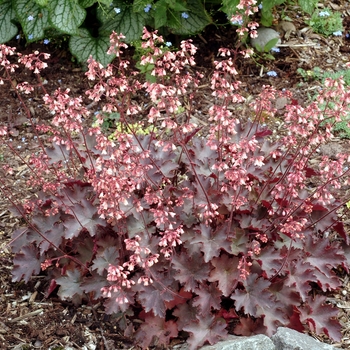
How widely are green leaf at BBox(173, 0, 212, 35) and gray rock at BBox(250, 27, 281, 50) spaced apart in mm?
514

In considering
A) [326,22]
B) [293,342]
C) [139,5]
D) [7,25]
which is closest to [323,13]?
[326,22]

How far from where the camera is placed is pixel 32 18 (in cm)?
462

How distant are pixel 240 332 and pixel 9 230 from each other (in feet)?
5.43

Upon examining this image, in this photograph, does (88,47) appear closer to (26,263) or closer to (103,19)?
(103,19)

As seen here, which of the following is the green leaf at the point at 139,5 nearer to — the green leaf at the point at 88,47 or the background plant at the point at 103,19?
the background plant at the point at 103,19

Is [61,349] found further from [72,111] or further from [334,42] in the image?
[334,42]

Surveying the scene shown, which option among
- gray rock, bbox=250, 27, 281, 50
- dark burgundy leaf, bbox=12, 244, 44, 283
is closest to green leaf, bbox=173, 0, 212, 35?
gray rock, bbox=250, 27, 281, 50

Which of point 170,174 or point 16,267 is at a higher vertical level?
point 170,174

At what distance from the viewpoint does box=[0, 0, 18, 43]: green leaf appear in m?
4.81

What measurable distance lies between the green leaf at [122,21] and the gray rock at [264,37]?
3.49ft

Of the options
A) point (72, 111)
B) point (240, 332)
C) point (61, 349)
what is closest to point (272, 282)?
point (240, 332)

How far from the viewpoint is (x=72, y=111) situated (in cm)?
→ 257

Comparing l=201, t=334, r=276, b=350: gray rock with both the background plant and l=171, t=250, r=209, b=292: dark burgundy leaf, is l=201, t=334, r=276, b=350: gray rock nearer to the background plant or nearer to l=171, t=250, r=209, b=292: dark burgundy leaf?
l=171, t=250, r=209, b=292: dark burgundy leaf

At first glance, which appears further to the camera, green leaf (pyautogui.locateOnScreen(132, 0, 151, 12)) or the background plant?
the background plant
